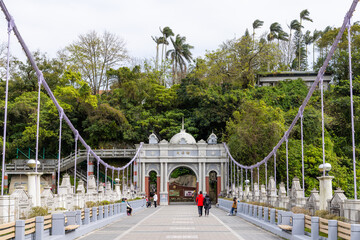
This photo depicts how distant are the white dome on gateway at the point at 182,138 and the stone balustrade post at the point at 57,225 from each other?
3858cm

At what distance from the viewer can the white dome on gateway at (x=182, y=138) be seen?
2108 inches

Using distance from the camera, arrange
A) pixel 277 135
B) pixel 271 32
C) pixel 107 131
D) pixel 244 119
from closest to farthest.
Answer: pixel 277 135 → pixel 244 119 → pixel 107 131 → pixel 271 32

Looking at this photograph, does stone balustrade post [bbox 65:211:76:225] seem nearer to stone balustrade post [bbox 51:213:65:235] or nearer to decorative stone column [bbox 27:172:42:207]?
decorative stone column [bbox 27:172:42:207]

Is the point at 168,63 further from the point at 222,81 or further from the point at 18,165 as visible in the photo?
the point at 18,165

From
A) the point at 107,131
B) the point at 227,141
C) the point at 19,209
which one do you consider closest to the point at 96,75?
the point at 107,131

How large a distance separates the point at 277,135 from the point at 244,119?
4180 mm

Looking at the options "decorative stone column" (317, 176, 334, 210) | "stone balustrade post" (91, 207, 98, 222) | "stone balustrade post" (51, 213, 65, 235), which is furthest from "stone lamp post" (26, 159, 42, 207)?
"decorative stone column" (317, 176, 334, 210)

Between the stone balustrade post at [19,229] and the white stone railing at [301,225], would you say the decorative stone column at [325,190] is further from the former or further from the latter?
the stone balustrade post at [19,229]

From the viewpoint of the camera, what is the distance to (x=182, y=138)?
5359 cm

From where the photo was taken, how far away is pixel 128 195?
40.0 metres

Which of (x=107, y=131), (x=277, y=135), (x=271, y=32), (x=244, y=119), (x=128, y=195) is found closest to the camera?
Answer: (x=128, y=195)

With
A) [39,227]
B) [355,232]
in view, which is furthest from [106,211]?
[355,232]

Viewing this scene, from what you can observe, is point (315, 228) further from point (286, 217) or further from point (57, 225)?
point (57, 225)

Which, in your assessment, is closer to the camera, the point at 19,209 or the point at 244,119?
the point at 19,209
